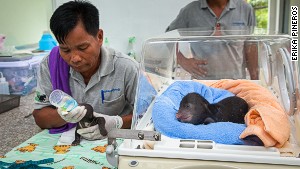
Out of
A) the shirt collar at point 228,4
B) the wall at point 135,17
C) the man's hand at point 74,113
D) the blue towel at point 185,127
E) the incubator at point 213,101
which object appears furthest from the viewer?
the wall at point 135,17

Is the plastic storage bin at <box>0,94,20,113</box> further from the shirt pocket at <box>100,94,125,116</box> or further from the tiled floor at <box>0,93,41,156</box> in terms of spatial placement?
the shirt pocket at <box>100,94,125,116</box>

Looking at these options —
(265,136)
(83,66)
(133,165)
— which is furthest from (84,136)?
(265,136)

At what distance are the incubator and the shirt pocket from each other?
0.23 metres

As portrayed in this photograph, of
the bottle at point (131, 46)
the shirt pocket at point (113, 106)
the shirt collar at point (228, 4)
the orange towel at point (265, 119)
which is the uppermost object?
the shirt collar at point (228, 4)

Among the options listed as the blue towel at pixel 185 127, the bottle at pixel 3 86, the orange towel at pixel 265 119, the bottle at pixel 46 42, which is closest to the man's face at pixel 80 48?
the blue towel at pixel 185 127

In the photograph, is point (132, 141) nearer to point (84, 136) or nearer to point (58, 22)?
point (84, 136)

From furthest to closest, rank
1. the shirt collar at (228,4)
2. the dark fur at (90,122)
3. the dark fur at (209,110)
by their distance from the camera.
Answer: the shirt collar at (228,4)
the dark fur at (90,122)
the dark fur at (209,110)

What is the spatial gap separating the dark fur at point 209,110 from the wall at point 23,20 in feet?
8.56

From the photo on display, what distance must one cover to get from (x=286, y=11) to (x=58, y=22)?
9.65 ft

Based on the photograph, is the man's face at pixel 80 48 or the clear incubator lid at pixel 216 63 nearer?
the clear incubator lid at pixel 216 63

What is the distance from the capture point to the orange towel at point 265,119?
83 cm

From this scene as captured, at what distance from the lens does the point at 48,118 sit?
1.51 m

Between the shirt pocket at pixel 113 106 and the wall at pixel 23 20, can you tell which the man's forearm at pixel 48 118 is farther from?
the wall at pixel 23 20

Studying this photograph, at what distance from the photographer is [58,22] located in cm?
131
